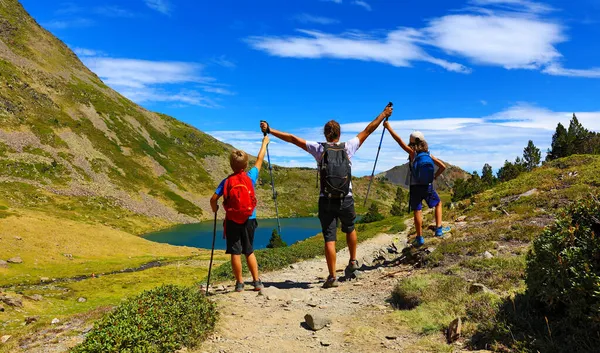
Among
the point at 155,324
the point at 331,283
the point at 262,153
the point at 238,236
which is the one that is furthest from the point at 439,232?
the point at 155,324

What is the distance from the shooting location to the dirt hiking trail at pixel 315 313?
6629 mm

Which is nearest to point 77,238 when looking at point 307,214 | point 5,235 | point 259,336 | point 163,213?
point 5,235

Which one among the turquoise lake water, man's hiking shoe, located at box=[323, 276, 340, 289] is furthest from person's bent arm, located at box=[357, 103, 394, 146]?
the turquoise lake water

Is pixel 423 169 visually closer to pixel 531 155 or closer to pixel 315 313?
pixel 315 313

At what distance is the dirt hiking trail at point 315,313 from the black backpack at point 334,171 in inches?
110

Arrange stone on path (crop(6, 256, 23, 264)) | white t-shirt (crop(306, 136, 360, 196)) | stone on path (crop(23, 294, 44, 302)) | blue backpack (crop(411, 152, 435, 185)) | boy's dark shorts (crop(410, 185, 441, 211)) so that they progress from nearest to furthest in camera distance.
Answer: white t-shirt (crop(306, 136, 360, 196)), blue backpack (crop(411, 152, 435, 185)), boy's dark shorts (crop(410, 185, 441, 211)), stone on path (crop(23, 294, 44, 302)), stone on path (crop(6, 256, 23, 264))

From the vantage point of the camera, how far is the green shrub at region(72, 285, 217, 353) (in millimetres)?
5867

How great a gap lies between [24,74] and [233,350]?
201111 millimetres

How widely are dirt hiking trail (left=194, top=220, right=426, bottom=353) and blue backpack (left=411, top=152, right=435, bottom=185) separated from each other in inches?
112

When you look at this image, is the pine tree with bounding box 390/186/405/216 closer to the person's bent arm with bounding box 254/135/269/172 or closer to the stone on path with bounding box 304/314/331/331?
the person's bent arm with bounding box 254/135/269/172

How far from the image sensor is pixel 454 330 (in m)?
6.20

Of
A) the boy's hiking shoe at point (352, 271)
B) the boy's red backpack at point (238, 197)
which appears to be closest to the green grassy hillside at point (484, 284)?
the boy's hiking shoe at point (352, 271)

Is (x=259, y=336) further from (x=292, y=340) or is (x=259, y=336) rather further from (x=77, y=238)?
(x=77, y=238)

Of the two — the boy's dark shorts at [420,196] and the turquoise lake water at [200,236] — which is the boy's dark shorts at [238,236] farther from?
the turquoise lake water at [200,236]
